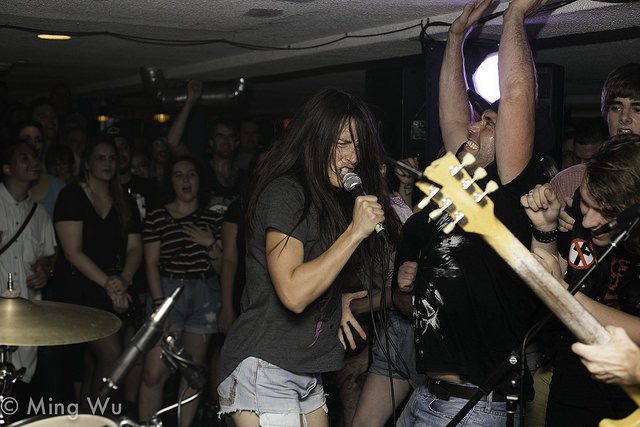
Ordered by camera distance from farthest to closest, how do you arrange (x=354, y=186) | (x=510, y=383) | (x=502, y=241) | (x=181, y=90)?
(x=181, y=90) → (x=354, y=186) → (x=510, y=383) → (x=502, y=241)

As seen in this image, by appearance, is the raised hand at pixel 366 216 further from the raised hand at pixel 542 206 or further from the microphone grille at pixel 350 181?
the raised hand at pixel 542 206

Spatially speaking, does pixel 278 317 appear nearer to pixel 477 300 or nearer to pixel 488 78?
pixel 477 300

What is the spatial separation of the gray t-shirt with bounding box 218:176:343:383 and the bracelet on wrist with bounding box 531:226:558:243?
0.68 m

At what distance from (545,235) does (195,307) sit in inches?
113

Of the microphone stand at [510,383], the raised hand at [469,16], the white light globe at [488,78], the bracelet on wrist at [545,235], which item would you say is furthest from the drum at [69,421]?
the white light globe at [488,78]

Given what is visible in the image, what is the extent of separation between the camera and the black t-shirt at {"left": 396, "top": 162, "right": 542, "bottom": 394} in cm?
257

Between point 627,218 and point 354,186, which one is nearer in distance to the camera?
point 627,218

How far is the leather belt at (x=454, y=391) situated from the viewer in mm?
2557

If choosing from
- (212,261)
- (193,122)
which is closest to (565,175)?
(212,261)

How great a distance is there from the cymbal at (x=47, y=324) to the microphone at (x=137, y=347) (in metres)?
0.99

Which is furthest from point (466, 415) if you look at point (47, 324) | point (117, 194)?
point (117, 194)

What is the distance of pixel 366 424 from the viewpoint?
3.59 metres

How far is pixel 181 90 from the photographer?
6.62 metres

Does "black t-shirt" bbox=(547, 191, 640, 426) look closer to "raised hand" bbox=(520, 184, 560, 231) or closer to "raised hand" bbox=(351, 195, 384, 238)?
"raised hand" bbox=(520, 184, 560, 231)
